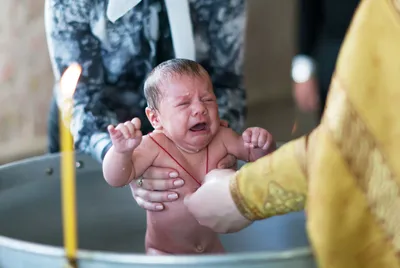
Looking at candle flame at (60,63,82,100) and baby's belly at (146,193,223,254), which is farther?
baby's belly at (146,193,223,254)

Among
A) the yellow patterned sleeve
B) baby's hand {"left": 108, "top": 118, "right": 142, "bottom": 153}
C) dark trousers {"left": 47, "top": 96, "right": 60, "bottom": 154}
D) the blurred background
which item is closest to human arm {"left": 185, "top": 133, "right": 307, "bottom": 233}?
the yellow patterned sleeve

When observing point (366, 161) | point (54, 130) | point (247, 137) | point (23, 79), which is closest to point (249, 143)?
point (247, 137)

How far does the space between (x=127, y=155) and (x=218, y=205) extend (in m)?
0.21

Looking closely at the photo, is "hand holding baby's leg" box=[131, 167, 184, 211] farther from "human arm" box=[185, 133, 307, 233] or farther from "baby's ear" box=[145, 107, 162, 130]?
"human arm" box=[185, 133, 307, 233]

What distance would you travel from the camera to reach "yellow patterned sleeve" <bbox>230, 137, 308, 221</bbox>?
58cm

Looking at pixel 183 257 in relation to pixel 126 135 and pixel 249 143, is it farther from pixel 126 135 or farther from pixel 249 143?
pixel 249 143

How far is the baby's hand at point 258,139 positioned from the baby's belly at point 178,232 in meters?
0.12

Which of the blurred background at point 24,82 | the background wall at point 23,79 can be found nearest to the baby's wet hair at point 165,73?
the blurred background at point 24,82

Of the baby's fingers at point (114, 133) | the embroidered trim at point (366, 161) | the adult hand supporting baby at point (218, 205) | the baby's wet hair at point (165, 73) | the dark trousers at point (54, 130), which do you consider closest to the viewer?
the embroidered trim at point (366, 161)

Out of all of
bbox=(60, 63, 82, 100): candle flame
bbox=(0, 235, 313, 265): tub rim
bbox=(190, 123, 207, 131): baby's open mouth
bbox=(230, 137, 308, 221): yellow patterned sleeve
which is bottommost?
bbox=(0, 235, 313, 265): tub rim

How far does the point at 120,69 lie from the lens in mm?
1125

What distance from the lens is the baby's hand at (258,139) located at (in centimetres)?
90

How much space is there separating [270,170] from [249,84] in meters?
1.96

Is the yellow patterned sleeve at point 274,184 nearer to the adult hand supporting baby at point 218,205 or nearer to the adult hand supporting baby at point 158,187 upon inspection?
the adult hand supporting baby at point 218,205
